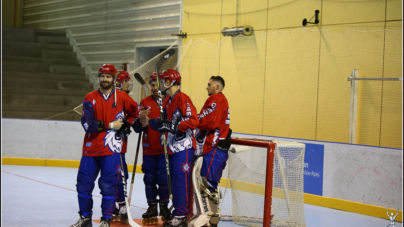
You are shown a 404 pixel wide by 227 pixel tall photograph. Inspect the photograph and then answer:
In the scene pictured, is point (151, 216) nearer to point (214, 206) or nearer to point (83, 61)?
Answer: point (214, 206)

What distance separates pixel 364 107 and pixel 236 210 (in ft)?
11.8

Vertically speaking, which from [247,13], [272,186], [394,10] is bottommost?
[272,186]

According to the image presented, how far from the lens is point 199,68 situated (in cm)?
999

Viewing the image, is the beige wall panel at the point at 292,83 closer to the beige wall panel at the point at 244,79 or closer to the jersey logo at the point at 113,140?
the beige wall panel at the point at 244,79

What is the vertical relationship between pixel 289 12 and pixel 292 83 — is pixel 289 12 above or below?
above

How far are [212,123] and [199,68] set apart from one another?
547 centimetres

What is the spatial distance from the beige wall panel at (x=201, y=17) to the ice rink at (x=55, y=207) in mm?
4168

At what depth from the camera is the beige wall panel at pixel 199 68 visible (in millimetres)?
9789

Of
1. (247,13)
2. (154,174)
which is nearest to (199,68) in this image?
(247,13)

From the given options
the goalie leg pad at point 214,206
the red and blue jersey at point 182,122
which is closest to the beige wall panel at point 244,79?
the goalie leg pad at point 214,206

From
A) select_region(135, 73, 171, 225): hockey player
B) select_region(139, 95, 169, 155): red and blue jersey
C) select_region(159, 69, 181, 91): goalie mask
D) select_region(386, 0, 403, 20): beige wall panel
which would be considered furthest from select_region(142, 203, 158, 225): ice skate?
select_region(386, 0, 403, 20): beige wall panel

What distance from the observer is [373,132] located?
7.67 meters

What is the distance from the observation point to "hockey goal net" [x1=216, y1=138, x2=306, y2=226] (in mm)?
4922

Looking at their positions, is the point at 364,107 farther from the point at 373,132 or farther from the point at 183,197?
the point at 183,197
